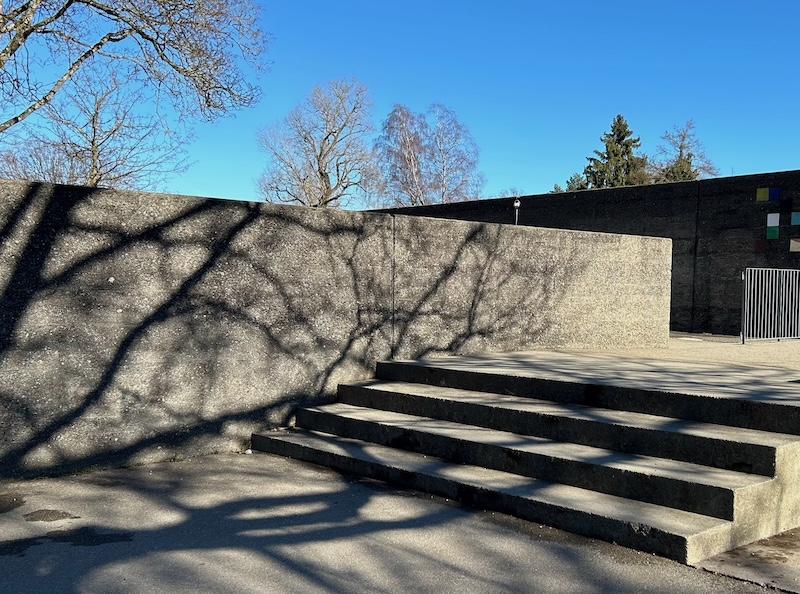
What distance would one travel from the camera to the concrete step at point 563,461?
4.04 m

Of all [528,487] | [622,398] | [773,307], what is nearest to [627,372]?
[622,398]

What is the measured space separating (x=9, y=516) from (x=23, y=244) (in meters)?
1.88

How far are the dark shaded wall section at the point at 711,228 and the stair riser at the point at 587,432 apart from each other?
11.4 m

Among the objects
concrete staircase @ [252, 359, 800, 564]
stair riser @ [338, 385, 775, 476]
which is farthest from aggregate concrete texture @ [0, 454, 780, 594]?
stair riser @ [338, 385, 775, 476]

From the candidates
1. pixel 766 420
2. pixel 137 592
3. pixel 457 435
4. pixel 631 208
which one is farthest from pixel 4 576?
pixel 631 208

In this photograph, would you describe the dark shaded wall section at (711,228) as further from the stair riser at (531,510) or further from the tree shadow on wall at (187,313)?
the stair riser at (531,510)

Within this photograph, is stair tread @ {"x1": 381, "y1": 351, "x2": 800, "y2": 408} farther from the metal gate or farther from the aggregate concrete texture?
the metal gate

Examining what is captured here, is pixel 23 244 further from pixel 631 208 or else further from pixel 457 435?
pixel 631 208

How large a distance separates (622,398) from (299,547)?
2.76 metres

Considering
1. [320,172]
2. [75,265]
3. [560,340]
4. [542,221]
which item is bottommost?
[560,340]

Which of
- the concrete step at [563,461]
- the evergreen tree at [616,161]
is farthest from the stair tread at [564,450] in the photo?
the evergreen tree at [616,161]

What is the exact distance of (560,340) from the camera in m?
9.03

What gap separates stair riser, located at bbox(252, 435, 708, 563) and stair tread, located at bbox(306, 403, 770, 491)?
1.52 feet

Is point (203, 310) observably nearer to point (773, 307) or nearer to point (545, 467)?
point (545, 467)
